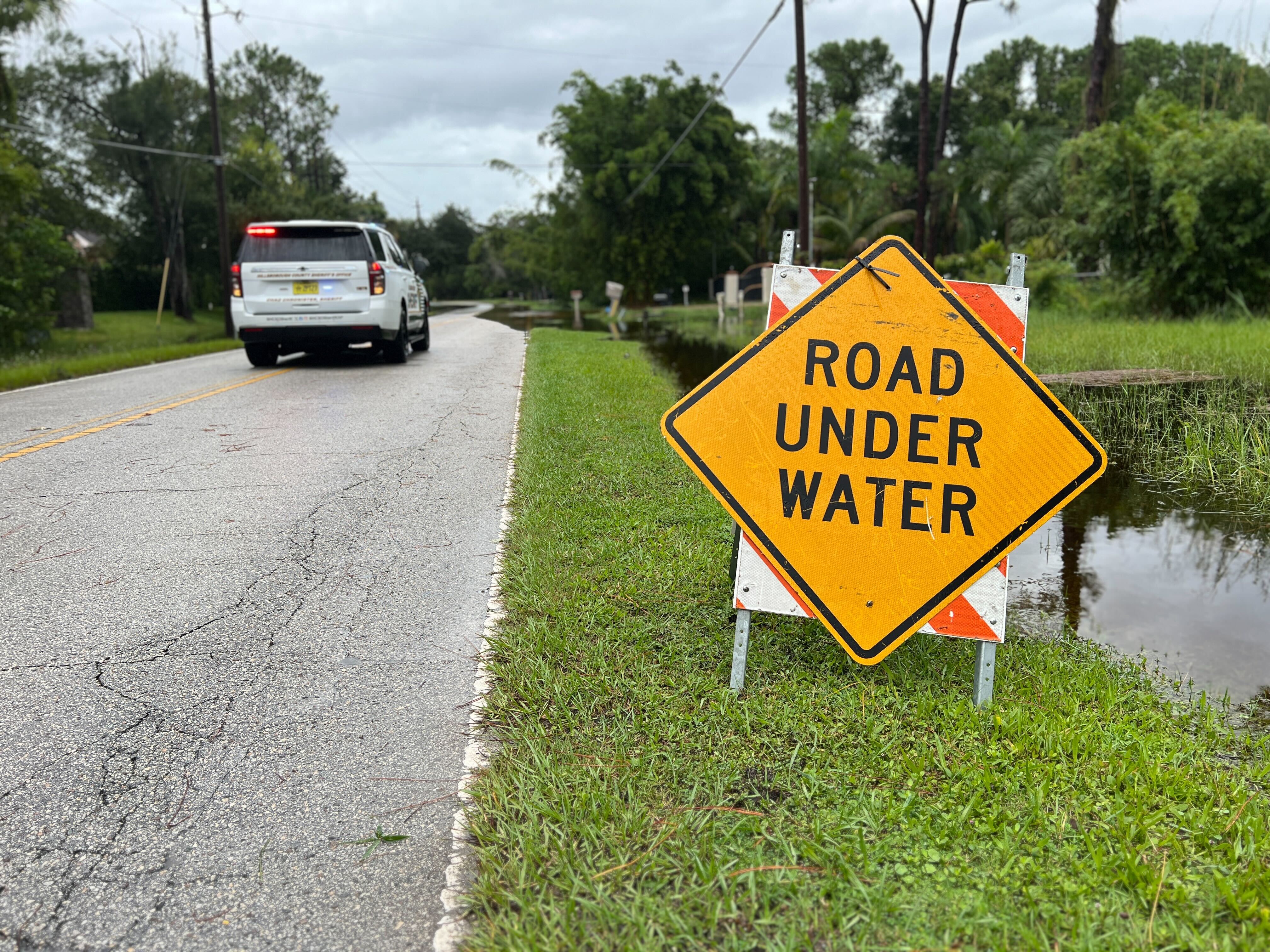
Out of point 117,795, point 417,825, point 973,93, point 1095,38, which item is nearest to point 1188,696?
point 417,825

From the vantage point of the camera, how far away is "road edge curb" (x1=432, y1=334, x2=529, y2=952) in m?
2.00

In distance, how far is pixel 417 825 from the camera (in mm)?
2373

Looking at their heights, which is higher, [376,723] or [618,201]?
[618,201]

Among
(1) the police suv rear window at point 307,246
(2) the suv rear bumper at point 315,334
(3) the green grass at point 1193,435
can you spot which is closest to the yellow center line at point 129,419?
(2) the suv rear bumper at point 315,334

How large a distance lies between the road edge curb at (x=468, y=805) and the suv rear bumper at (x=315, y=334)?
8566 mm

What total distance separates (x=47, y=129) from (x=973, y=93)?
55488 mm

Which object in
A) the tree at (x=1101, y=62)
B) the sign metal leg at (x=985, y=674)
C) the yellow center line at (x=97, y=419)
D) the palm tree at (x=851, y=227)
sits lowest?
the sign metal leg at (x=985, y=674)

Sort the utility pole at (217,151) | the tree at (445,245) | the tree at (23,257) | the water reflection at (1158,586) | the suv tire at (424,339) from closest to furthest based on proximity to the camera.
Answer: the water reflection at (1158,586)
the suv tire at (424,339)
the tree at (23,257)
the utility pole at (217,151)
the tree at (445,245)

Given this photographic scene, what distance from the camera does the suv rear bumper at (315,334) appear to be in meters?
12.1

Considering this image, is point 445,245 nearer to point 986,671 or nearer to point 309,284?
point 309,284

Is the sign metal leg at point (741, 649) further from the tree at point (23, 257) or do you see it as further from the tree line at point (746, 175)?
the tree at point (23, 257)

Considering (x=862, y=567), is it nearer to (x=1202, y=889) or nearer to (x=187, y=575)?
(x=1202, y=889)

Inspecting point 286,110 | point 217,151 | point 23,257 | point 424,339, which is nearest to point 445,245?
point 286,110

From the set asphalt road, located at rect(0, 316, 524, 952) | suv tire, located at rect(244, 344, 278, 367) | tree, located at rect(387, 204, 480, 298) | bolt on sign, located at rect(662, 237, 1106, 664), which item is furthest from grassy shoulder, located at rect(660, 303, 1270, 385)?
tree, located at rect(387, 204, 480, 298)
